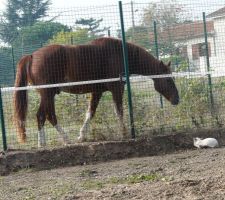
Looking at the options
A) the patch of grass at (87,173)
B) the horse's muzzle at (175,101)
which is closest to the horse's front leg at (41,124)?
the patch of grass at (87,173)

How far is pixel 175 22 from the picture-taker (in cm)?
1196

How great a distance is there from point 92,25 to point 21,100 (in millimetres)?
2116

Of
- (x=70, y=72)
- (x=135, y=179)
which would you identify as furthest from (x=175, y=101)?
(x=135, y=179)

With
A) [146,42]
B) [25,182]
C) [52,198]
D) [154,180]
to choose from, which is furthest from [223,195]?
[146,42]

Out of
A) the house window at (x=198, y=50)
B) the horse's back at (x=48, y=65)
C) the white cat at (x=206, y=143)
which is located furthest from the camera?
the house window at (x=198, y=50)

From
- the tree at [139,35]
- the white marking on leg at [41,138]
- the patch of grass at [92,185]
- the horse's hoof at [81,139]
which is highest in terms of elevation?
the tree at [139,35]

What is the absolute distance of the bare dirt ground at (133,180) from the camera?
223 inches

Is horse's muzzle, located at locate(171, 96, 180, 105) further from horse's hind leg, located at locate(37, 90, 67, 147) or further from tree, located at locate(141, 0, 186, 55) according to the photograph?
horse's hind leg, located at locate(37, 90, 67, 147)

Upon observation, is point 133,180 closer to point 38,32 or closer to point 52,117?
point 52,117

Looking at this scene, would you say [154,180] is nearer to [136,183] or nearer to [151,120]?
[136,183]

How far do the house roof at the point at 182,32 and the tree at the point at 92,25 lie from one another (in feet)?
6.99

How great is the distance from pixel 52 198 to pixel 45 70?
13.8 feet

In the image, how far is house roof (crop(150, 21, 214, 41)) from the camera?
12180mm

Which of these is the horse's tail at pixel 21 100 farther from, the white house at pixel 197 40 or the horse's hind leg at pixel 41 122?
the white house at pixel 197 40
